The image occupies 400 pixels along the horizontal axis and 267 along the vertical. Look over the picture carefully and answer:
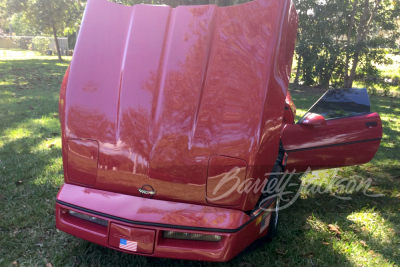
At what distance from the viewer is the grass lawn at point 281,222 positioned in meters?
2.63

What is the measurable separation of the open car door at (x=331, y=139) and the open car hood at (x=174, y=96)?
3.15 feet

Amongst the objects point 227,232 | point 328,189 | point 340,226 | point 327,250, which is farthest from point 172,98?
point 328,189

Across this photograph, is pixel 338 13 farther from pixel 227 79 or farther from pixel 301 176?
pixel 227 79

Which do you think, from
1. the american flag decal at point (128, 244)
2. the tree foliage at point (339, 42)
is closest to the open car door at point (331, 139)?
the american flag decal at point (128, 244)

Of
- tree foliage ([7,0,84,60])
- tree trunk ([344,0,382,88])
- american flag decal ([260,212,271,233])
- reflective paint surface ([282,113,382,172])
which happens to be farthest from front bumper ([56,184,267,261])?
tree foliage ([7,0,84,60])

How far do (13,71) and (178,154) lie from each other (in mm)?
13994

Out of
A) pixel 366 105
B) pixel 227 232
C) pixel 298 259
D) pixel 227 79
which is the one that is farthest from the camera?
pixel 366 105

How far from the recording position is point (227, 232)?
6.84 ft

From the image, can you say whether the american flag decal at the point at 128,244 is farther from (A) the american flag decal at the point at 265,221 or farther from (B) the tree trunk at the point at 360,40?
(B) the tree trunk at the point at 360,40

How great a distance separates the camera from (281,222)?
10.7 ft

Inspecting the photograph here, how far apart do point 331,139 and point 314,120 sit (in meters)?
0.35

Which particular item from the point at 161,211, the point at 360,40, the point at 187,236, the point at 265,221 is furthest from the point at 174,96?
the point at 360,40

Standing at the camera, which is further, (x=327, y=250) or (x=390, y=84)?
(x=390, y=84)

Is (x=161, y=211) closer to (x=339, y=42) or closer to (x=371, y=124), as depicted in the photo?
(x=371, y=124)
